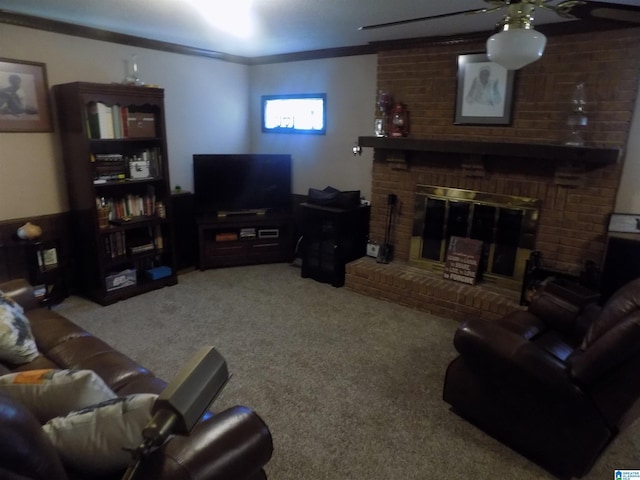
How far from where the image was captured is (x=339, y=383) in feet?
8.46

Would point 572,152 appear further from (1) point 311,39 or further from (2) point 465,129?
(1) point 311,39

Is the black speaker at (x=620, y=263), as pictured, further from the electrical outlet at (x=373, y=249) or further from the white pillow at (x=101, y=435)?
the white pillow at (x=101, y=435)

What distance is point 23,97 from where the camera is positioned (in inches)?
129

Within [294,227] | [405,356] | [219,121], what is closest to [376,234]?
[294,227]

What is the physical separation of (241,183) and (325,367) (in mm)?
2622

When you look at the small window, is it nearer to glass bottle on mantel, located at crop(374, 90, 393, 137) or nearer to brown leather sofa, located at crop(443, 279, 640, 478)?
glass bottle on mantel, located at crop(374, 90, 393, 137)

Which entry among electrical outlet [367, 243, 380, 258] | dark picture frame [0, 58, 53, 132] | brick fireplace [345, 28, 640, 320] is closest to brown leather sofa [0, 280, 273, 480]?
dark picture frame [0, 58, 53, 132]

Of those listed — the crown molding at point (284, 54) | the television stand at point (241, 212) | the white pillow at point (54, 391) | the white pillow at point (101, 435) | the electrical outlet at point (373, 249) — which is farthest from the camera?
the television stand at point (241, 212)

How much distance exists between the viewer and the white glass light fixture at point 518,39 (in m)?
1.56

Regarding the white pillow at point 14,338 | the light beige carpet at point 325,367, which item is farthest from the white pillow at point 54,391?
the light beige carpet at point 325,367

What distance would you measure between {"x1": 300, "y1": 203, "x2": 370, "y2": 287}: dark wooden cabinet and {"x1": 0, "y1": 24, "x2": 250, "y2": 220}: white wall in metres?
1.59

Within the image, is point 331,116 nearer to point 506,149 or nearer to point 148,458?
point 506,149

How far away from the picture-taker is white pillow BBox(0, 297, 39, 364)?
190 centimetres

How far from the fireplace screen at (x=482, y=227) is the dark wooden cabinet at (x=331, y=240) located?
567mm
